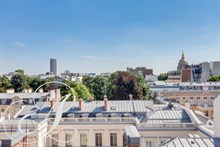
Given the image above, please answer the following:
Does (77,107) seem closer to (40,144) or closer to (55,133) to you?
(55,133)

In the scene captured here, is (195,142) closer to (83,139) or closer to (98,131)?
(98,131)

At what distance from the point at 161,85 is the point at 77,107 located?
52.2 m

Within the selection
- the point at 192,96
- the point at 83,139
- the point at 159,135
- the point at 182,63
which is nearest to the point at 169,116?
the point at 159,135

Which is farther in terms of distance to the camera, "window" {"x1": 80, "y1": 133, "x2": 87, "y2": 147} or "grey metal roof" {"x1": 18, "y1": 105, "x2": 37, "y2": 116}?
"grey metal roof" {"x1": 18, "y1": 105, "x2": 37, "y2": 116}

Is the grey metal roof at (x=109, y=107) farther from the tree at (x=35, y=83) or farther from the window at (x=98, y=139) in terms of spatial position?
the tree at (x=35, y=83)

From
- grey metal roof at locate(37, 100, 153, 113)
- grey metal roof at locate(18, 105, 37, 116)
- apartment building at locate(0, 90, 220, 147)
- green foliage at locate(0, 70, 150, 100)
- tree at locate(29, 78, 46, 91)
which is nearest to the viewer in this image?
apartment building at locate(0, 90, 220, 147)

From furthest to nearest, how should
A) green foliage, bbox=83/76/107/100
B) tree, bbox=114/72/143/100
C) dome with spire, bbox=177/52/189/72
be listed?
dome with spire, bbox=177/52/189/72 → green foliage, bbox=83/76/107/100 → tree, bbox=114/72/143/100

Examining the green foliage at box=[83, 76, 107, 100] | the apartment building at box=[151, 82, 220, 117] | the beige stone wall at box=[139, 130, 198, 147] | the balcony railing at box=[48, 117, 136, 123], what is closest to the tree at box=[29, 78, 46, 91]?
the green foliage at box=[83, 76, 107, 100]

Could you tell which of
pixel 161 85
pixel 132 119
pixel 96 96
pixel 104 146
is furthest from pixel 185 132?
pixel 161 85

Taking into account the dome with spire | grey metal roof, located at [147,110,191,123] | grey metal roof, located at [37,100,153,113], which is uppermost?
the dome with spire

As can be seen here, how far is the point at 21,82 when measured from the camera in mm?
95938

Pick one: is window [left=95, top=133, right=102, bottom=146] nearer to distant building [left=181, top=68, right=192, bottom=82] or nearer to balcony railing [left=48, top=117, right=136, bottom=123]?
balcony railing [left=48, top=117, right=136, bottom=123]

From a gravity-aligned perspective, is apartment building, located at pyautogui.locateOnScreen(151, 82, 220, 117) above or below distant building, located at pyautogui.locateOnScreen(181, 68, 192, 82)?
below

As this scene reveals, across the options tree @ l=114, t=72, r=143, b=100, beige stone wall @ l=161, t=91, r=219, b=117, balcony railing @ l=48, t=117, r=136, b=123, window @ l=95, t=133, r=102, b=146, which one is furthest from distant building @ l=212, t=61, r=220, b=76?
A: window @ l=95, t=133, r=102, b=146
